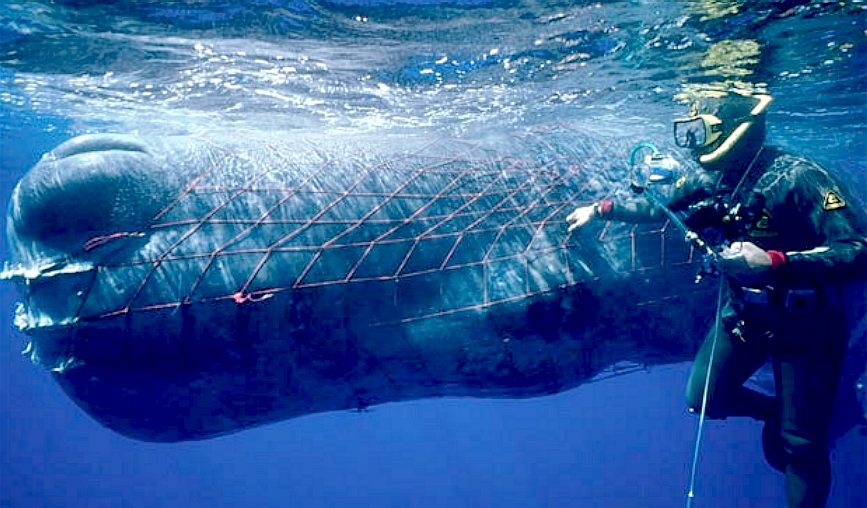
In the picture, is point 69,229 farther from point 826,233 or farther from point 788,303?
point 826,233

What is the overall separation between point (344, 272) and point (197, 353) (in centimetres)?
142

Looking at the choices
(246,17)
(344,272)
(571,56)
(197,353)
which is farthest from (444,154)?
(571,56)

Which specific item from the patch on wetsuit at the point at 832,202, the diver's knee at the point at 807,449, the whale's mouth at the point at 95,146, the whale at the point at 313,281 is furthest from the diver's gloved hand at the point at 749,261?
the whale's mouth at the point at 95,146

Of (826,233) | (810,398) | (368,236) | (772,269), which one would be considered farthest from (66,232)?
(810,398)

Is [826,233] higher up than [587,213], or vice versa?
[587,213]

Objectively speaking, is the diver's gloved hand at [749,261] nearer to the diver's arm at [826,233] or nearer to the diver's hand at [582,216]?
the diver's arm at [826,233]

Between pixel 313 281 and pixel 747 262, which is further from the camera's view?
pixel 313 281

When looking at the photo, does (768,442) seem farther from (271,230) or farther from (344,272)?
(271,230)

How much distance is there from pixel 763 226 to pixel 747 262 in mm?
Result: 952

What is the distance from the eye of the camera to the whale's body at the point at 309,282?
4359mm

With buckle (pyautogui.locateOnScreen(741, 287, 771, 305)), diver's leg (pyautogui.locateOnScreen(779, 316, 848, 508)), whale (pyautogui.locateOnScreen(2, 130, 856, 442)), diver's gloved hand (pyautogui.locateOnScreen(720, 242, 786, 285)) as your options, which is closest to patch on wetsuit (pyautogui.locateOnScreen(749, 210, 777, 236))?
buckle (pyautogui.locateOnScreen(741, 287, 771, 305))

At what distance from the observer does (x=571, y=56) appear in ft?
30.9

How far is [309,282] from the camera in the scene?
469cm

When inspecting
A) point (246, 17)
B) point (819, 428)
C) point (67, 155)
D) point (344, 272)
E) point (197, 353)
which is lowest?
point (819, 428)
